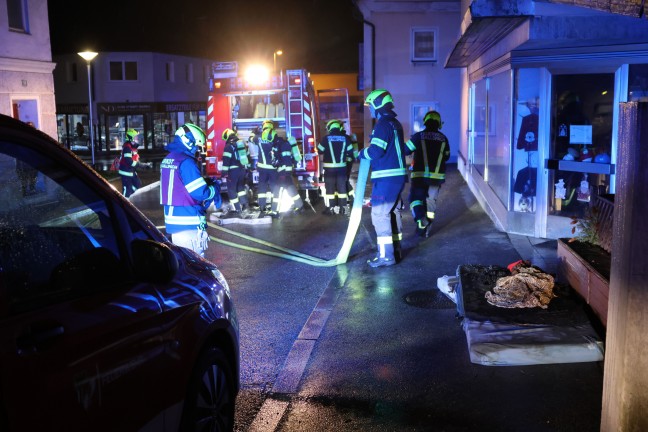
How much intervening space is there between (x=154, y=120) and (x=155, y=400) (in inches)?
1730

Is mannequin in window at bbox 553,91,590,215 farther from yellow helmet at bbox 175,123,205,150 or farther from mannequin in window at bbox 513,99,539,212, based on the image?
yellow helmet at bbox 175,123,205,150

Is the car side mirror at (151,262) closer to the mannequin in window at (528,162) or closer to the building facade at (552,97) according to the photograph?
the building facade at (552,97)

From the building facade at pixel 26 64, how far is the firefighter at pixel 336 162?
330 inches

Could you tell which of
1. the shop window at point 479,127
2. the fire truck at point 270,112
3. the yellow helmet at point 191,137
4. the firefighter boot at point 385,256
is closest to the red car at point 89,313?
the yellow helmet at point 191,137

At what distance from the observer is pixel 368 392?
4.84 m

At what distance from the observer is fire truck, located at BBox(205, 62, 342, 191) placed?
15258 mm

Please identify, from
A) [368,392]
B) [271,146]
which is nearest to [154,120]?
[271,146]

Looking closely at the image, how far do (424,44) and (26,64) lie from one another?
12.9 m

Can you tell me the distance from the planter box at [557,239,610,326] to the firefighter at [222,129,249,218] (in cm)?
771

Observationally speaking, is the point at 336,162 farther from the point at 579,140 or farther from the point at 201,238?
the point at 201,238

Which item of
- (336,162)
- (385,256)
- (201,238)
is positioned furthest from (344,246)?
(336,162)

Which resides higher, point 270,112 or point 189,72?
point 189,72

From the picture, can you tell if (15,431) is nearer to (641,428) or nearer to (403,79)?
(641,428)

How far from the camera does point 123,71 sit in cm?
4388
